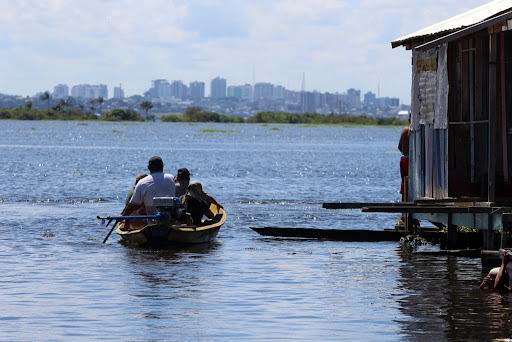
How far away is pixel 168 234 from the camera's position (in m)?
21.9

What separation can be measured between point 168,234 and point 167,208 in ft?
3.04

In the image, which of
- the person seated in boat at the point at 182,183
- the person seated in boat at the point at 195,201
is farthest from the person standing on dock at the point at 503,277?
the person seated in boat at the point at 182,183

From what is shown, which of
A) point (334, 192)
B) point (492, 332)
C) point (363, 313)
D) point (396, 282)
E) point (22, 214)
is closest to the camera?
point (492, 332)

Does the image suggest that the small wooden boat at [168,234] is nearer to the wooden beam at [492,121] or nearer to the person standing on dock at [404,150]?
the person standing on dock at [404,150]

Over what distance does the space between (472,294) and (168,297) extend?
466cm

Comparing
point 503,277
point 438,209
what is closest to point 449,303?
point 503,277

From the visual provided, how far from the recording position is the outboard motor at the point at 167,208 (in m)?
20.9

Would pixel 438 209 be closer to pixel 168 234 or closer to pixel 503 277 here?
pixel 503 277

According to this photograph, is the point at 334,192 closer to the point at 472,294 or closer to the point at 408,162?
the point at 408,162

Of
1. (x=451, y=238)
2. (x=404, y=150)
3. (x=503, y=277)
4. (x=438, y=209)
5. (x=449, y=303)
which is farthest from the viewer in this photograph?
(x=404, y=150)

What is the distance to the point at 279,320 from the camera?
1460 centimetres

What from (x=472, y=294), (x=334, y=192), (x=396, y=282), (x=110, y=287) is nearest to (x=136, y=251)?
(x=110, y=287)

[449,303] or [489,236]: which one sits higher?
[489,236]

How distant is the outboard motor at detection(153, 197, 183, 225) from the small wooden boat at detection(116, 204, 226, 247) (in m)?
0.21
